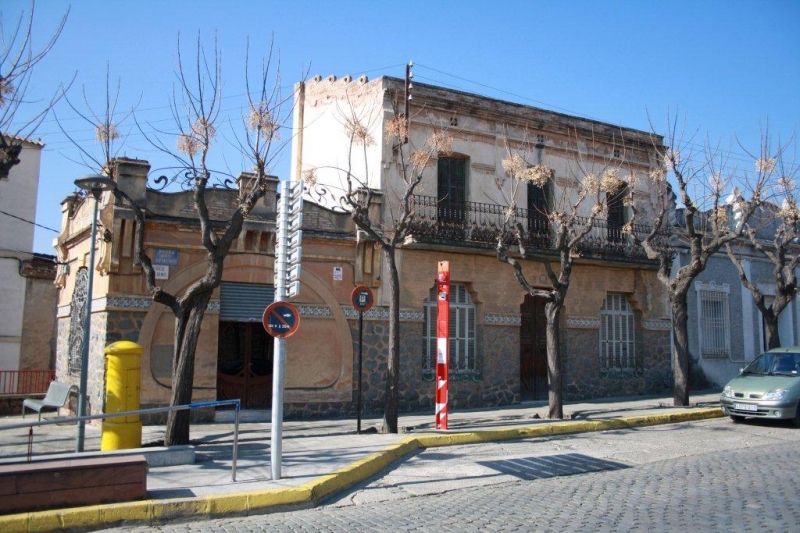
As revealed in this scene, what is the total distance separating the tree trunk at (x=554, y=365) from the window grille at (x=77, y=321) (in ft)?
33.7

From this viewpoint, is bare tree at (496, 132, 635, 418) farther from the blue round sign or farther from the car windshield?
the blue round sign

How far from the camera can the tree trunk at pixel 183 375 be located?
10898 millimetres

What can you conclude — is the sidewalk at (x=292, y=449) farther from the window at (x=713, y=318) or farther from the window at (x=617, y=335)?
the window at (x=713, y=318)

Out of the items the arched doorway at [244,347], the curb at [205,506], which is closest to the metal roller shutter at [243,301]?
the arched doorway at [244,347]

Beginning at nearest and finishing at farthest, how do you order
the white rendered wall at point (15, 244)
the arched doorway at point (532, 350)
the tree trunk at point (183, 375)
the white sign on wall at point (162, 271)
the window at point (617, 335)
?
the tree trunk at point (183, 375), the white sign on wall at point (162, 271), the arched doorway at point (532, 350), the window at point (617, 335), the white rendered wall at point (15, 244)

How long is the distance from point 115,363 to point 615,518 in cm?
713

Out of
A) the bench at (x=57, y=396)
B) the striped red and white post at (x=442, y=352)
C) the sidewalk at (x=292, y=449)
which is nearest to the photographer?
the sidewalk at (x=292, y=449)

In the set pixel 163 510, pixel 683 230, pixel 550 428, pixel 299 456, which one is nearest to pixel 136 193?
pixel 299 456

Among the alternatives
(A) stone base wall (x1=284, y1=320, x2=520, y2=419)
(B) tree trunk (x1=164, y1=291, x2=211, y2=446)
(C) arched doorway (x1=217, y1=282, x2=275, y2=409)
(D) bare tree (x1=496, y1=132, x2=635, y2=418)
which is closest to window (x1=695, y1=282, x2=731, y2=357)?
(D) bare tree (x1=496, y1=132, x2=635, y2=418)

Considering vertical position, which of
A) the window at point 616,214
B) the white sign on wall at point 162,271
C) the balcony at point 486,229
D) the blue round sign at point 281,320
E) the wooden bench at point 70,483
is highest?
the window at point 616,214

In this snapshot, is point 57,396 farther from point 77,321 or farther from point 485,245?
point 485,245

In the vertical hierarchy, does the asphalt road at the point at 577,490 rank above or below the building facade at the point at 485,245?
below

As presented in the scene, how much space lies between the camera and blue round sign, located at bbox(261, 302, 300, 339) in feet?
28.6

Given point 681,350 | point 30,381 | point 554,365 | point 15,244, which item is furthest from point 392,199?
point 15,244
